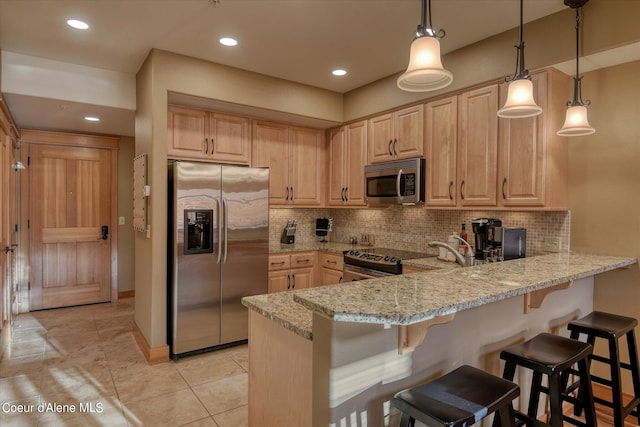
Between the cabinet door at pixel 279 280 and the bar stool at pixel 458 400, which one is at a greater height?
the bar stool at pixel 458 400

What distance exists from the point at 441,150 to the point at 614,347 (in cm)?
193

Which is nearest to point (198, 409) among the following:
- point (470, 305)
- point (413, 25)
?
point (470, 305)

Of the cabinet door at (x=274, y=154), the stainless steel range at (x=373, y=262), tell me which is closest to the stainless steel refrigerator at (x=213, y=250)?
the cabinet door at (x=274, y=154)

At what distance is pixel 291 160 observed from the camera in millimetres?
4441

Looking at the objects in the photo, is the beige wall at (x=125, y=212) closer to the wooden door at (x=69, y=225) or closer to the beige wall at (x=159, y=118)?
the wooden door at (x=69, y=225)

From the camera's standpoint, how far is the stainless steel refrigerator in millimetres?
3281

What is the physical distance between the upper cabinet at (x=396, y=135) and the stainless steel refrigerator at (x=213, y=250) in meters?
1.22

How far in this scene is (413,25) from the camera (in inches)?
108

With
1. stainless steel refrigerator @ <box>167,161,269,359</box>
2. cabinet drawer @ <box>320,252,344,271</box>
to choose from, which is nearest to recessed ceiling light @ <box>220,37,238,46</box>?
stainless steel refrigerator @ <box>167,161,269,359</box>

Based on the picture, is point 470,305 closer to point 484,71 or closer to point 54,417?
point 484,71

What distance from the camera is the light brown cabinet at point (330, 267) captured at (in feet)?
13.0

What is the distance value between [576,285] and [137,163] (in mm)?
3889

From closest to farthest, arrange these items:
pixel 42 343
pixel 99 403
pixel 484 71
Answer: pixel 99 403 < pixel 484 71 < pixel 42 343

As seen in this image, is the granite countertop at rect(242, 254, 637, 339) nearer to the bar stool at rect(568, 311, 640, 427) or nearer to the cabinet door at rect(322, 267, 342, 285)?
the bar stool at rect(568, 311, 640, 427)
